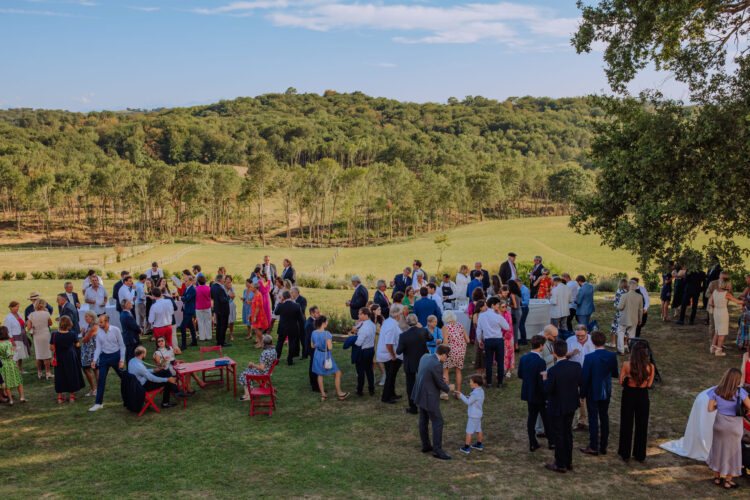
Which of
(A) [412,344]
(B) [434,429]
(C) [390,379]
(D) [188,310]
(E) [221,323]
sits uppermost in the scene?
(A) [412,344]

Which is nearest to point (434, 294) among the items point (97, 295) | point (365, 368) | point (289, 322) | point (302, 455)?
point (365, 368)

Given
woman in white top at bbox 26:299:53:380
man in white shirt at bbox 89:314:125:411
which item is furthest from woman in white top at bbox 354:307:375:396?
woman in white top at bbox 26:299:53:380

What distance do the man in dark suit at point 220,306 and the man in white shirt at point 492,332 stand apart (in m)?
7.14

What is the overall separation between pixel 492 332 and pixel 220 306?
7651 millimetres

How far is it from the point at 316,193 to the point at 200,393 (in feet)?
234

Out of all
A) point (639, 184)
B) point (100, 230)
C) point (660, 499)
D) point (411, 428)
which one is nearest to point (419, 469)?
point (411, 428)

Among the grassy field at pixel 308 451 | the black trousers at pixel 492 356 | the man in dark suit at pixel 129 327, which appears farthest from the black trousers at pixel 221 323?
the black trousers at pixel 492 356

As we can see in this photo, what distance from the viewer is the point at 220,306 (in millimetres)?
14312

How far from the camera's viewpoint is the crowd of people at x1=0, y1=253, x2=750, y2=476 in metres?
7.98

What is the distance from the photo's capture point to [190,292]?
47.4 feet

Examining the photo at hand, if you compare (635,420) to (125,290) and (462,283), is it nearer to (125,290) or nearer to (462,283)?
(462,283)

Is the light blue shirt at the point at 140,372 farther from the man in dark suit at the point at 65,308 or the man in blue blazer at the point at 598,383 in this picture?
the man in blue blazer at the point at 598,383

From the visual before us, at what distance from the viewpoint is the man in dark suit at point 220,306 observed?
14180 mm

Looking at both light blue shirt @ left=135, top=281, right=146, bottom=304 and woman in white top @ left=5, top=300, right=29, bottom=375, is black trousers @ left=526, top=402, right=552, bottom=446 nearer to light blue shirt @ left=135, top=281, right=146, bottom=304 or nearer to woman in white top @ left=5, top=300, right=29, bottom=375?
woman in white top @ left=5, top=300, right=29, bottom=375
